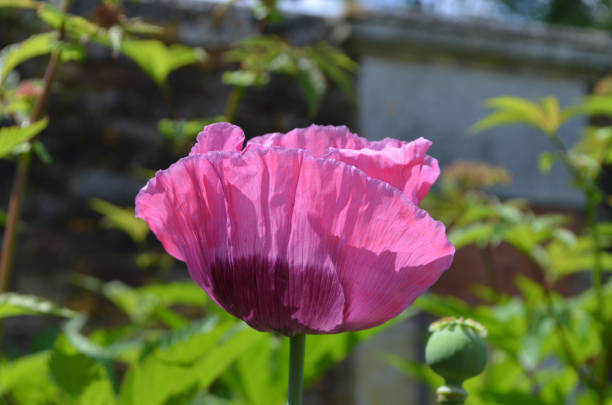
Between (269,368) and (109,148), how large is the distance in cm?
203

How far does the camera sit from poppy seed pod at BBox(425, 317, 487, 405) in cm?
42

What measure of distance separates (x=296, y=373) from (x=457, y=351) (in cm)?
13

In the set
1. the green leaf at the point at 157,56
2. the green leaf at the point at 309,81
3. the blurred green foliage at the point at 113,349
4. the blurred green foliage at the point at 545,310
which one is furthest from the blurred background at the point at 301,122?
the blurred green foliage at the point at 113,349

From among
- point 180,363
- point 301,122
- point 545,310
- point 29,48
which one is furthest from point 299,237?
point 301,122

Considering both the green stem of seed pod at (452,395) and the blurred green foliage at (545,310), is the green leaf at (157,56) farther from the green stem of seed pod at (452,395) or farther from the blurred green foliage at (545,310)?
the green stem of seed pod at (452,395)

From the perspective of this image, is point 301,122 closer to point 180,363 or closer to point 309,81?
point 309,81

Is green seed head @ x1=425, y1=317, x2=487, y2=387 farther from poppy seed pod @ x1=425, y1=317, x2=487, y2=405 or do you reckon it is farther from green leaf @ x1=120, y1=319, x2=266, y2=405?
green leaf @ x1=120, y1=319, x2=266, y2=405

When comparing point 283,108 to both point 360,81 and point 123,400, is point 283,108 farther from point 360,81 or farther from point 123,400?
point 123,400

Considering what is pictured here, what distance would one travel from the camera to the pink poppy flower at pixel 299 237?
0.36m

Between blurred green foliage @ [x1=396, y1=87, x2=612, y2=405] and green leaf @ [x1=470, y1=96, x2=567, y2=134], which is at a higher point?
green leaf @ [x1=470, y1=96, x2=567, y2=134]

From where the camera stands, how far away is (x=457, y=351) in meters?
0.43

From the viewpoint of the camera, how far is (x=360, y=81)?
3.33m

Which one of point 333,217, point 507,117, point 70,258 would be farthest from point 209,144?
point 70,258

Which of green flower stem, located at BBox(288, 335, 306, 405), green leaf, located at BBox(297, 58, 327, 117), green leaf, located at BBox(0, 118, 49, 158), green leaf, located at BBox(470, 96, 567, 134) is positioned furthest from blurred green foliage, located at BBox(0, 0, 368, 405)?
green leaf, located at BBox(470, 96, 567, 134)
